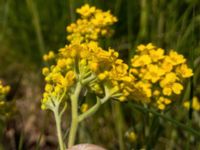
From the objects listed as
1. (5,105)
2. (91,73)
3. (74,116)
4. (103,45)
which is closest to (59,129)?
(74,116)

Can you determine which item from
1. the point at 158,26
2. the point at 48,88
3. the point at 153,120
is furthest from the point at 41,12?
the point at 48,88

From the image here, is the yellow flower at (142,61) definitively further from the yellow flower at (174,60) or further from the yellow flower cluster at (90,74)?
the yellow flower cluster at (90,74)

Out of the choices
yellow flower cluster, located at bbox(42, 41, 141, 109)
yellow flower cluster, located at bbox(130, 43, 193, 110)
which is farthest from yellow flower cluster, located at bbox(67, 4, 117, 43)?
yellow flower cluster, located at bbox(42, 41, 141, 109)

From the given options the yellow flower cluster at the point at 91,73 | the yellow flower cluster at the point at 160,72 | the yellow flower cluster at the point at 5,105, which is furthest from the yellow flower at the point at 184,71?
the yellow flower cluster at the point at 5,105

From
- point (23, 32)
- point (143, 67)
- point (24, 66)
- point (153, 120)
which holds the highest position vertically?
point (23, 32)

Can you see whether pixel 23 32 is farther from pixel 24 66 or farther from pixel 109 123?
pixel 109 123

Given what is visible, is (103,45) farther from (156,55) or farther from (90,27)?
(156,55)
